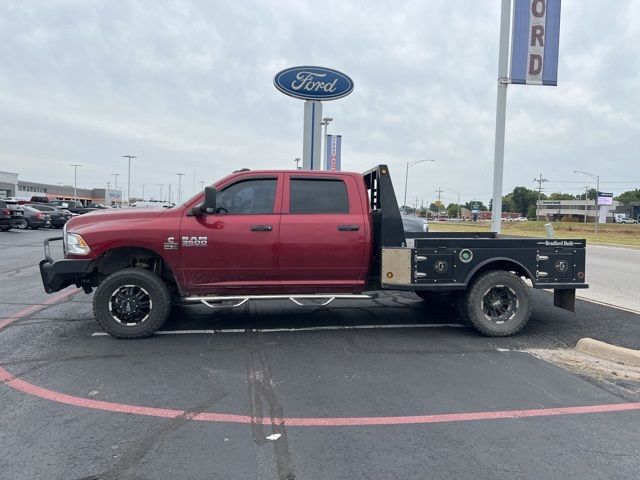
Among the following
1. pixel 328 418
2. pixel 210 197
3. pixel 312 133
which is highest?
pixel 312 133

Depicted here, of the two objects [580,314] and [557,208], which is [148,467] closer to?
[580,314]

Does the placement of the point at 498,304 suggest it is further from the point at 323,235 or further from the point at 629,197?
the point at 629,197

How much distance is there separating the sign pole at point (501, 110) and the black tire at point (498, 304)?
5736 mm

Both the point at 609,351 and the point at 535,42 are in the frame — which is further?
the point at 535,42

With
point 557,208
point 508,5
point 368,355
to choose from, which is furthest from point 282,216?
point 557,208

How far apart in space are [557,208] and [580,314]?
454 ft

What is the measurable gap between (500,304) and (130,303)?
4.71 metres

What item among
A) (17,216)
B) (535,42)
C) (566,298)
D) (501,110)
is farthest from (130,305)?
(17,216)

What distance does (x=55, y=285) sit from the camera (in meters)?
6.32

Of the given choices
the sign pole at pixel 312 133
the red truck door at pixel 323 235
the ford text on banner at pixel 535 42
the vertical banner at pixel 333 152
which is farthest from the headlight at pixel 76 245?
the vertical banner at pixel 333 152

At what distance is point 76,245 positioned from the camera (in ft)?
20.4

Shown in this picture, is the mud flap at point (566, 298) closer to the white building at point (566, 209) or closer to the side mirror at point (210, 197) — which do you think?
the side mirror at point (210, 197)

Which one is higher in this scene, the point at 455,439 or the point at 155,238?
the point at 155,238

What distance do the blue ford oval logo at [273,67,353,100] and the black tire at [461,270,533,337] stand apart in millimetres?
12479
